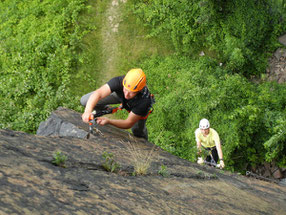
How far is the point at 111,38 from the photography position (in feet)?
48.2

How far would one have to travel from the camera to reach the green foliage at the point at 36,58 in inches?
488

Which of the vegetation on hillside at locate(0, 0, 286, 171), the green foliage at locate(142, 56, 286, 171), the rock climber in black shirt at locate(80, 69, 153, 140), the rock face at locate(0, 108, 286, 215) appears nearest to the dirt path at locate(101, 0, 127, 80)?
the vegetation on hillside at locate(0, 0, 286, 171)

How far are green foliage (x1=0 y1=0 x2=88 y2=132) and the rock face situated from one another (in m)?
7.57

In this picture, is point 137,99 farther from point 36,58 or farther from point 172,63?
point 36,58

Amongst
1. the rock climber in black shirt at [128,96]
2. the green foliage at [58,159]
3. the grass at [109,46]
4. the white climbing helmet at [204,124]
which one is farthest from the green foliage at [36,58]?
the green foliage at [58,159]

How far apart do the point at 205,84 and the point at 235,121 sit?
2.23m

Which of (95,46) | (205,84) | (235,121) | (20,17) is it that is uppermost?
(20,17)

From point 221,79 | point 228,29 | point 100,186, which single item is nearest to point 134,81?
point 100,186

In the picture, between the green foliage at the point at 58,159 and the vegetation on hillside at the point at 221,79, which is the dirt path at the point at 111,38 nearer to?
the vegetation on hillside at the point at 221,79

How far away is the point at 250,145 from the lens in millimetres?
11383

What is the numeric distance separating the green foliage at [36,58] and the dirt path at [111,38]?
3.67 ft

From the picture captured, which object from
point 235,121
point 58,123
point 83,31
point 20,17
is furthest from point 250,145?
point 20,17

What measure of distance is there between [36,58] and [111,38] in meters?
3.66

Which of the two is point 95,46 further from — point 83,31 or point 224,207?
point 224,207
